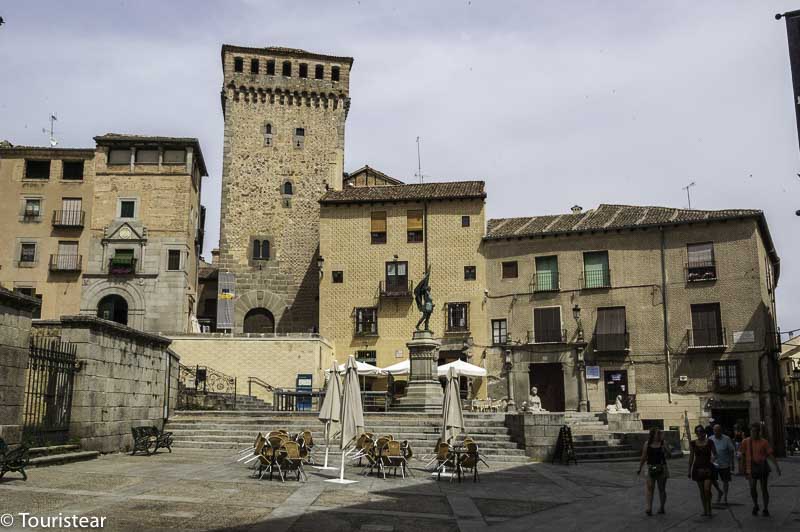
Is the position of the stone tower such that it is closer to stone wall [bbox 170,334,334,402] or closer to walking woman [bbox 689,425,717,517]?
stone wall [bbox 170,334,334,402]

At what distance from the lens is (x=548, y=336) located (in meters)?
37.0

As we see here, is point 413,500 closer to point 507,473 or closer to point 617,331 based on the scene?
point 507,473

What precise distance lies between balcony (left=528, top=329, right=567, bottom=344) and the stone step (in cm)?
2392

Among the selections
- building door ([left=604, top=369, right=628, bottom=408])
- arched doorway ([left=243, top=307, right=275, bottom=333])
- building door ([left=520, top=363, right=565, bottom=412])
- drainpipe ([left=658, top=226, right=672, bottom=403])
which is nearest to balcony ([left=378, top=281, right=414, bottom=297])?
building door ([left=520, top=363, right=565, bottom=412])

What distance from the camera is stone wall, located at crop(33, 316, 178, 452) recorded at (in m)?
17.1

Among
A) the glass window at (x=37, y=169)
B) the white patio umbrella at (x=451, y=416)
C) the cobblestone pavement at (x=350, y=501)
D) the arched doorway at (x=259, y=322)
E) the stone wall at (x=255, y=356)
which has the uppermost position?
the glass window at (x=37, y=169)

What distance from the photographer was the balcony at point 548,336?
1439 inches

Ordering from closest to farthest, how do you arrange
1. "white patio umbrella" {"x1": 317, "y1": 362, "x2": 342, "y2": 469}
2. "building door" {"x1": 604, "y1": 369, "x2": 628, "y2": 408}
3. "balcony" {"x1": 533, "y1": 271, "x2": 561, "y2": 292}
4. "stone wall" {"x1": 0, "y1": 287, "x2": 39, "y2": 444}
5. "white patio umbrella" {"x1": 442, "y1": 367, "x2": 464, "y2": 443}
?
"stone wall" {"x1": 0, "y1": 287, "x2": 39, "y2": 444} < "white patio umbrella" {"x1": 317, "y1": 362, "x2": 342, "y2": 469} < "white patio umbrella" {"x1": 442, "y1": 367, "x2": 464, "y2": 443} < "building door" {"x1": 604, "y1": 369, "x2": 628, "y2": 408} < "balcony" {"x1": 533, "y1": 271, "x2": 561, "y2": 292}

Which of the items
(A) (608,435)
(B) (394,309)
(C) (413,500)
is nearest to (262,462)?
(C) (413,500)

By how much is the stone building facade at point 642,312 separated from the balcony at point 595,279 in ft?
0.16

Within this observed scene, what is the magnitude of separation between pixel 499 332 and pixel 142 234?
1883 cm

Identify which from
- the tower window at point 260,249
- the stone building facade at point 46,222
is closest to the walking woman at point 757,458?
the stone building facade at point 46,222

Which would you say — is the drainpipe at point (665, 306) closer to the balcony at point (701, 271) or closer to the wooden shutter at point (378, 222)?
the balcony at point (701, 271)

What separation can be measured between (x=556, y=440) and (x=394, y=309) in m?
19.9
